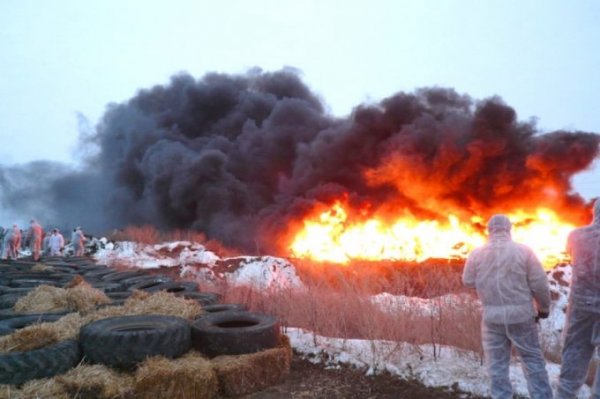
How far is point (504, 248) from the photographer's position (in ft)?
16.5

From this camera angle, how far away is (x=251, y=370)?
600 cm

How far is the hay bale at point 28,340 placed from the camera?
5727 mm

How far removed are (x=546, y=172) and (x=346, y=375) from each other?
22.1m

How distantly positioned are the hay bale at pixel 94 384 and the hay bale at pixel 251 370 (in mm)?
1053

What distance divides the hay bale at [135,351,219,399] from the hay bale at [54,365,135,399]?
0.48 feet

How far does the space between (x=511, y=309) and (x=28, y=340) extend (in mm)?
5452

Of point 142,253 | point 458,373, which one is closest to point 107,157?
point 142,253

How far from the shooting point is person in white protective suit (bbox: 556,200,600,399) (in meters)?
4.80

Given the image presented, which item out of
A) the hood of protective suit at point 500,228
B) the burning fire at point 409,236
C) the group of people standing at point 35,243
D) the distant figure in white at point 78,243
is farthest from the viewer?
the distant figure in white at point 78,243

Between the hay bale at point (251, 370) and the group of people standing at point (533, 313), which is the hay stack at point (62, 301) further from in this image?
the group of people standing at point (533, 313)

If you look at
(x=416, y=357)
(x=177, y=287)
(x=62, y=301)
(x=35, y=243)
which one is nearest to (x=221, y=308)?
(x=62, y=301)

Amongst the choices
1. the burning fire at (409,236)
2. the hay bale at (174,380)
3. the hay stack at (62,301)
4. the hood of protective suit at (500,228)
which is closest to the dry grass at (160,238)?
the burning fire at (409,236)

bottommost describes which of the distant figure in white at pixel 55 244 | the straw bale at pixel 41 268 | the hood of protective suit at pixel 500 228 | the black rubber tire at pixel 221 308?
the black rubber tire at pixel 221 308

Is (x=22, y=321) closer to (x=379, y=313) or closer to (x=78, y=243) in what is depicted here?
(x=379, y=313)
